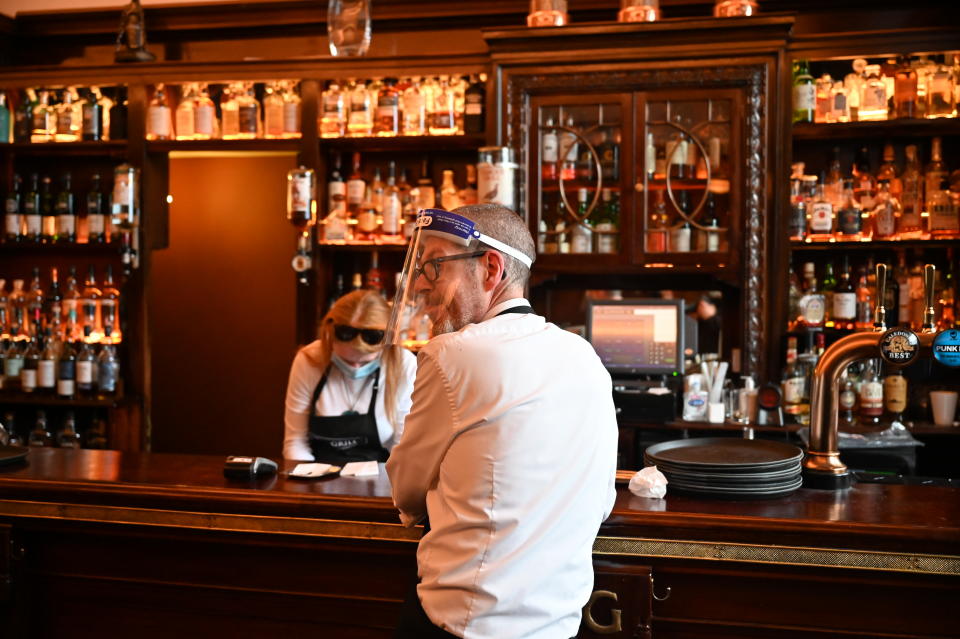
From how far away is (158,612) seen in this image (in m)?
2.36

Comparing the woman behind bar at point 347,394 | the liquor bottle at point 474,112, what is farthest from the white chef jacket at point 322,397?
the liquor bottle at point 474,112

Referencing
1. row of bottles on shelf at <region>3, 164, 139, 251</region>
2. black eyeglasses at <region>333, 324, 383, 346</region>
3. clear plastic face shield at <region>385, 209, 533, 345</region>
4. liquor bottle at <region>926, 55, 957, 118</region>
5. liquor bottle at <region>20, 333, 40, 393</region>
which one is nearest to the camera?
clear plastic face shield at <region>385, 209, 533, 345</region>

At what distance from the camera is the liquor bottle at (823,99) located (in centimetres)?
428

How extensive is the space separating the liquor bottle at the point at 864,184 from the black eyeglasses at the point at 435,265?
10.1 feet

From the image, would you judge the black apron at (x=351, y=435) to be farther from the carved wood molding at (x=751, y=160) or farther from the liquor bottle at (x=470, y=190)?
the carved wood molding at (x=751, y=160)

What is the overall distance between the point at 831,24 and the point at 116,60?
11.3 feet

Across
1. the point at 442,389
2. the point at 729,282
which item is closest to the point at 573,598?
the point at 442,389

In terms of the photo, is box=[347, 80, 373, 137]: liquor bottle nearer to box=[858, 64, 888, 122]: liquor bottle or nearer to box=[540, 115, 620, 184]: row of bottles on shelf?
box=[540, 115, 620, 184]: row of bottles on shelf

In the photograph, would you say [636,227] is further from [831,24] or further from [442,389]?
[442,389]

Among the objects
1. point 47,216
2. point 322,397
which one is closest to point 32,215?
point 47,216

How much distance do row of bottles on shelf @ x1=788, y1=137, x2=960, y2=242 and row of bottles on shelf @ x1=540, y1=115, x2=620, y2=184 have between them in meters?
0.81

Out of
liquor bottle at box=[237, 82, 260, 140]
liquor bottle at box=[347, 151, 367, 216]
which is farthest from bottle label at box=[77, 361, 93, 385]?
liquor bottle at box=[347, 151, 367, 216]

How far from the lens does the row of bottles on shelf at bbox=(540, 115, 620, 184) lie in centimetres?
436

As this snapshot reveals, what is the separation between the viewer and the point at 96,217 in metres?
4.95
